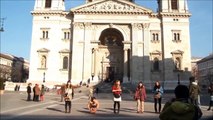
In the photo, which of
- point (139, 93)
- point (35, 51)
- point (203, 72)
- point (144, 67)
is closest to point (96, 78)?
point (144, 67)

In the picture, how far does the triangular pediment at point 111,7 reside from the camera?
5347 centimetres

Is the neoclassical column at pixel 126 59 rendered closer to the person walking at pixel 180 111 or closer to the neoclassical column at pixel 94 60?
the neoclassical column at pixel 94 60

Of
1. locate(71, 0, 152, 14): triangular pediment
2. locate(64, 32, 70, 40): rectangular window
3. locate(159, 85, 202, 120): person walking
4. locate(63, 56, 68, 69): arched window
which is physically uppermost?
locate(71, 0, 152, 14): triangular pediment

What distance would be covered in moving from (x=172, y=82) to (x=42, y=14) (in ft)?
87.0

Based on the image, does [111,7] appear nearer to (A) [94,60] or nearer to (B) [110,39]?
(B) [110,39]

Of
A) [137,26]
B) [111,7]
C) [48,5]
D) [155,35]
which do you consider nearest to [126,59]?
[137,26]

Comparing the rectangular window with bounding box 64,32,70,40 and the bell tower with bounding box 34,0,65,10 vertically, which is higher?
the bell tower with bounding box 34,0,65,10

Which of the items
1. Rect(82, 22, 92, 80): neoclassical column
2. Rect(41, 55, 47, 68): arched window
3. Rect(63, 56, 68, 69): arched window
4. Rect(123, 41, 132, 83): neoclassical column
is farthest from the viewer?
Rect(63, 56, 68, 69): arched window

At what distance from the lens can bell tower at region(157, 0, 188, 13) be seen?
5544cm

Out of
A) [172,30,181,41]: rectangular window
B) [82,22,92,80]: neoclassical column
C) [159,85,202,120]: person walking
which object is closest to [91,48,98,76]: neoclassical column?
[82,22,92,80]: neoclassical column

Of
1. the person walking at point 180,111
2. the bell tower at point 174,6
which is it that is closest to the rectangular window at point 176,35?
the bell tower at point 174,6

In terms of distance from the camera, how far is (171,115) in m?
4.81

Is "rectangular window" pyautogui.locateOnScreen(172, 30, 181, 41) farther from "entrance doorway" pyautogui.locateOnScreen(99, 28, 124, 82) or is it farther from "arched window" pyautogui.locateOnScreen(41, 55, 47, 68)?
"arched window" pyautogui.locateOnScreen(41, 55, 47, 68)

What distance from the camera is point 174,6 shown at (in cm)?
5653
